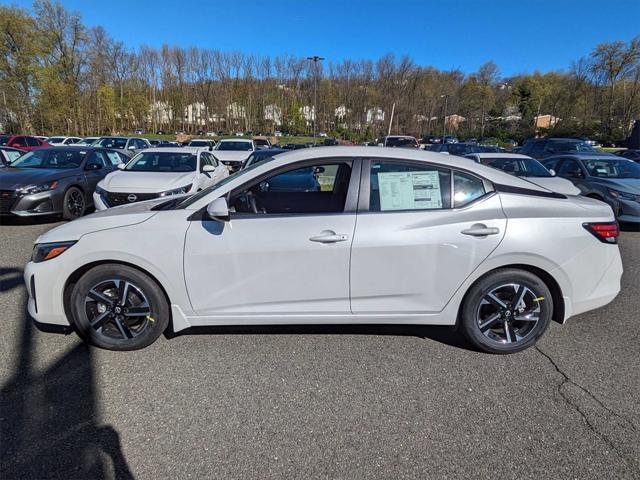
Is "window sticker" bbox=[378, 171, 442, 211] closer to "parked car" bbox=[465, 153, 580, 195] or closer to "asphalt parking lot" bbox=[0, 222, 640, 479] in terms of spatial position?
"asphalt parking lot" bbox=[0, 222, 640, 479]

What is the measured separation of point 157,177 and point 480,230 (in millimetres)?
6600

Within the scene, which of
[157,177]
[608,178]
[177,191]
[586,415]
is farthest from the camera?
[608,178]

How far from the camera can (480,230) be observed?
299 centimetres

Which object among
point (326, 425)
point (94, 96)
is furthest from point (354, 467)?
point (94, 96)

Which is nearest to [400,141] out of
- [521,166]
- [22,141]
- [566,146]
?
[566,146]

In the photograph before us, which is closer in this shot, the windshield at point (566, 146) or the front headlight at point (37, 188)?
the front headlight at point (37, 188)

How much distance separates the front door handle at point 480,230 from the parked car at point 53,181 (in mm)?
7756

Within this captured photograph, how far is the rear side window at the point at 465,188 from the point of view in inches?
122

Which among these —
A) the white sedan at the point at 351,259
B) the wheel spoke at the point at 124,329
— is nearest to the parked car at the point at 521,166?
the white sedan at the point at 351,259

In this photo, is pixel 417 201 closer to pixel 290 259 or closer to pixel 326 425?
pixel 290 259

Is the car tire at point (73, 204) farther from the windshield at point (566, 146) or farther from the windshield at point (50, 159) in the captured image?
the windshield at point (566, 146)

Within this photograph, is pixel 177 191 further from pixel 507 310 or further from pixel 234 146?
pixel 234 146

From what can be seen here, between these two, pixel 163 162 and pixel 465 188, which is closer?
pixel 465 188

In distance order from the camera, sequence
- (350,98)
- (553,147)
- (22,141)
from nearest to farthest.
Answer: (553,147)
(22,141)
(350,98)
